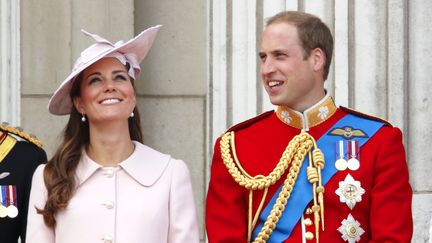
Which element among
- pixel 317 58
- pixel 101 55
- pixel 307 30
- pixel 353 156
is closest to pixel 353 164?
pixel 353 156

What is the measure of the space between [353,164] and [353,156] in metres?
0.04

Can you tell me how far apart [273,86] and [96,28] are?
2233 mm

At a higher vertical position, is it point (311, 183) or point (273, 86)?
point (273, 86)

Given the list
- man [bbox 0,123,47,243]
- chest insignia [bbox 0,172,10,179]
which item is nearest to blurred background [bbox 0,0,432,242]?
man [bbox 0,123,47,243]

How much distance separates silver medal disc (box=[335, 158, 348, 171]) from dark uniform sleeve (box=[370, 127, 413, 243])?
0.39 ft

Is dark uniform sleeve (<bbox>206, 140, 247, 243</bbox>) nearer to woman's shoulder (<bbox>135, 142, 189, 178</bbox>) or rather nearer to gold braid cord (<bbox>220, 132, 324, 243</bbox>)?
gold braid cord (<bbox>220, 132, 324, 243</bbox>)

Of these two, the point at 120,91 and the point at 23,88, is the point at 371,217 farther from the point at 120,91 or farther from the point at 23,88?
the point at 23,88

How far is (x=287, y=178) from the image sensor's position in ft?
18.8

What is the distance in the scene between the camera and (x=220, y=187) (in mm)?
5777

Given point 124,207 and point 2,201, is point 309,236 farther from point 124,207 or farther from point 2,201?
point 2,201

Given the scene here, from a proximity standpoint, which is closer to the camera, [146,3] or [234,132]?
[234,132]

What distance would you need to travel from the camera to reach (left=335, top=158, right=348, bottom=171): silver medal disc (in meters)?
5.72

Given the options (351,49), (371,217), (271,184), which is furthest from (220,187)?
(351,49)

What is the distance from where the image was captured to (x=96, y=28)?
7.73m
